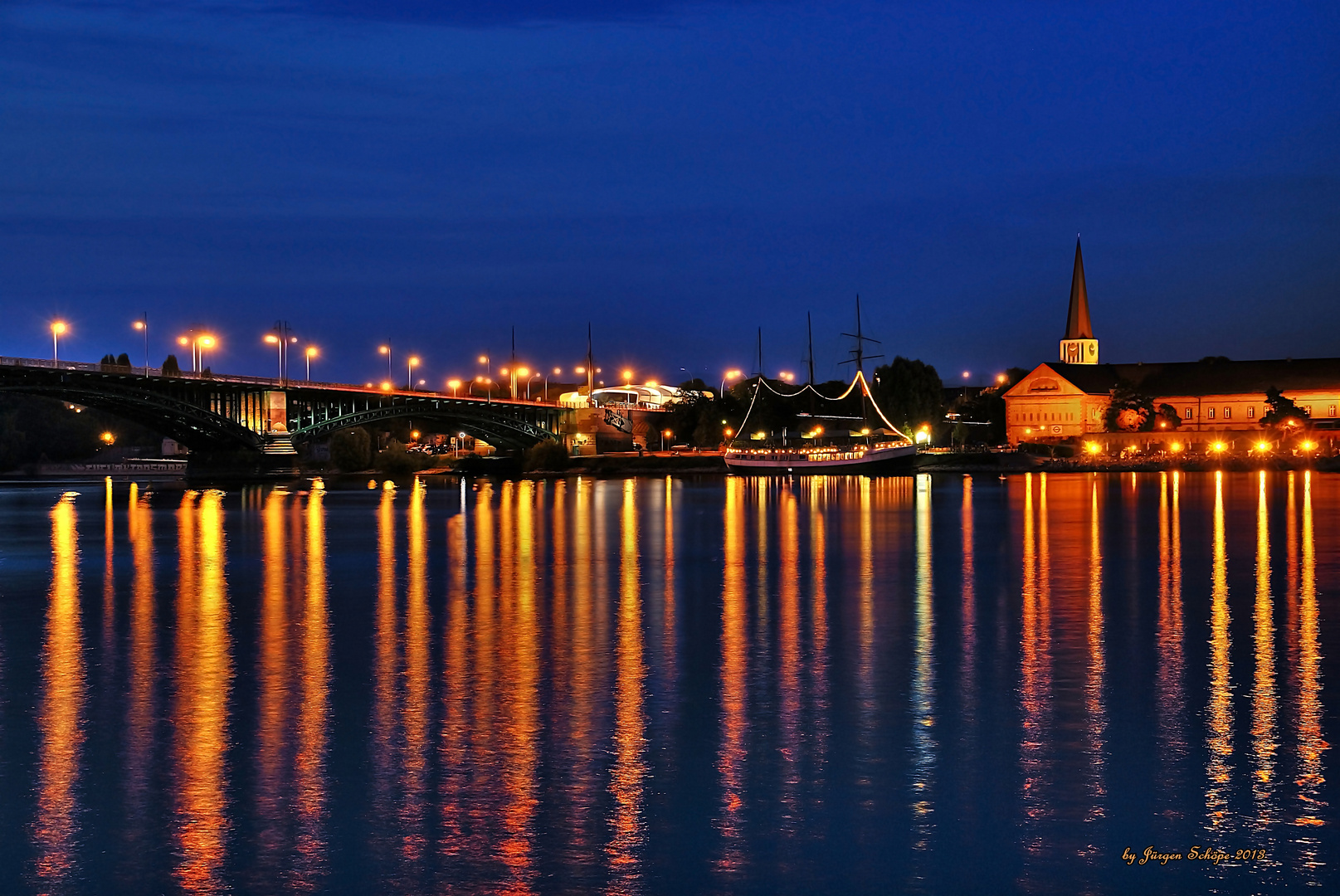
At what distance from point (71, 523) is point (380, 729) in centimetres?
4495

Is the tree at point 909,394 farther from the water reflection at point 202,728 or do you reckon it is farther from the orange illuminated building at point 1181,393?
the water reflection at point 202,728

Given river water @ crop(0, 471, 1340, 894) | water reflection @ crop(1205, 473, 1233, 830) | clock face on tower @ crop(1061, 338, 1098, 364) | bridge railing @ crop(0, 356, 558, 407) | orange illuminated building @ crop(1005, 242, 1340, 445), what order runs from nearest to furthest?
river water @ crop(0, 471, 1340, 894) → water reflection @ crop(1205, 473, 1233, 830) → bridge railing @ crop(0, 356, 558, 407) → orange illuminated building @ crop(1005, 242, 1340, 445) → clock face on tower @ crop(1061, 338, 1098, 364)

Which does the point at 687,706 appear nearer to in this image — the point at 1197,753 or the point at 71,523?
the point at 1197,753

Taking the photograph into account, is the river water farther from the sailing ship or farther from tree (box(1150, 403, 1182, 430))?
tree (box(1150, 403, 1182, 430))

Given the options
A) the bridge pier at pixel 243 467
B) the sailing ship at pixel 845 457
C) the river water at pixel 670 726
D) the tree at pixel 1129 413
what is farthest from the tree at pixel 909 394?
the river water at pixel 670 726

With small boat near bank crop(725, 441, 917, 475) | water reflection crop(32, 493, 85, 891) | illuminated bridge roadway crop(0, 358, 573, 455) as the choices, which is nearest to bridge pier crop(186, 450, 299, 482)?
illuminated bridge roadway crop(0, 358, 573, 455)

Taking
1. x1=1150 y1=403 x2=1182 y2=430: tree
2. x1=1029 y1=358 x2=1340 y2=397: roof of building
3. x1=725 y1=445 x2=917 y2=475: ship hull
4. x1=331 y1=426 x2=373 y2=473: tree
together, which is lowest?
x1=725 y1=445 x2=917 y2=475: ship hull

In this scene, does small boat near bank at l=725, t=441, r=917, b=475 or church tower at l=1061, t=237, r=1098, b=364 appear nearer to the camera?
small boat near bank at l=725, t=441, r=917, b=475

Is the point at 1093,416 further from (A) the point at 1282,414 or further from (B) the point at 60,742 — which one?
(B) the point at 60,742

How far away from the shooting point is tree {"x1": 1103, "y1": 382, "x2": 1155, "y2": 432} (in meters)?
154

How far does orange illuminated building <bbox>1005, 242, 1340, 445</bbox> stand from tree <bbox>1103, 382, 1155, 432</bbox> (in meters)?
2.27

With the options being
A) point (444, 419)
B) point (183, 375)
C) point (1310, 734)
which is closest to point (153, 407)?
point (183, 375)

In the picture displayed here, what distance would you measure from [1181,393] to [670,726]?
162 metres

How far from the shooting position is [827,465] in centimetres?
12031
